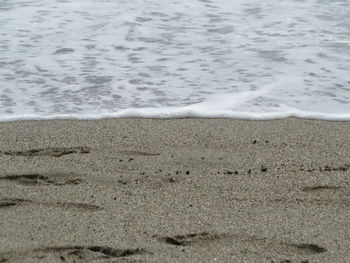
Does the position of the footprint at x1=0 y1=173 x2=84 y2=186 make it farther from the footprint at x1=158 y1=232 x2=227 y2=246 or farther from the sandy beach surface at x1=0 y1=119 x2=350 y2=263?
the footprint at x1=158 y1=232 x2=227 y2=246

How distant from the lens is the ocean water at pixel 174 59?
454 centimetres

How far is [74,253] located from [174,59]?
298 cm

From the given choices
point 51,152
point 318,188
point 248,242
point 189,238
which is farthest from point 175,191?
point 51,152

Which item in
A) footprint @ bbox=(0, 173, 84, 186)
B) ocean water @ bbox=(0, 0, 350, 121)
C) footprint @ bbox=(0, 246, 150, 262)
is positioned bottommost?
footprint @ bbox=(0, 173, 84, 186)

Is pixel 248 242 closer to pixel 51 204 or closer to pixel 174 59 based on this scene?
pixel 51 204

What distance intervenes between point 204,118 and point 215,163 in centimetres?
73

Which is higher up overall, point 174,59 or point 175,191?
point 174,59

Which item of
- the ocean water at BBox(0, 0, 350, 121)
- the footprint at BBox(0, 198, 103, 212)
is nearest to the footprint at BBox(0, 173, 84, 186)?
the footprint at BBox(0, 198, 103, 212)

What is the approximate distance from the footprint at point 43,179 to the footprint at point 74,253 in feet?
2.41

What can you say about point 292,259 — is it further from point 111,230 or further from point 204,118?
point 204,118

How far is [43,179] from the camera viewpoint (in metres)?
3.46

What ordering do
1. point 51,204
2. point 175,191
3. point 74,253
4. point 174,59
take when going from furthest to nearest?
point 174,59
point 175,191
point 51,204
point 74,253

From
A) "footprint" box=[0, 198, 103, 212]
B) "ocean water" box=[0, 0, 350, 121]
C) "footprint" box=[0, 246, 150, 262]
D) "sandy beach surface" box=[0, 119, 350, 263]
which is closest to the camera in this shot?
"footprint" box=[0, 246, 150, 262]

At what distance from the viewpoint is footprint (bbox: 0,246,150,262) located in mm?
2654
